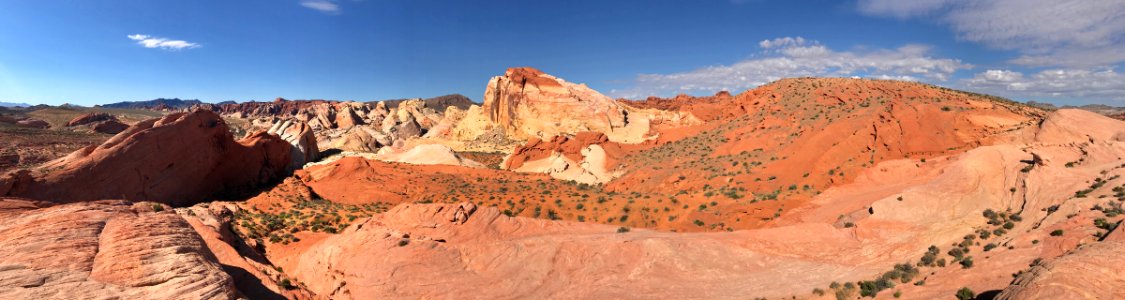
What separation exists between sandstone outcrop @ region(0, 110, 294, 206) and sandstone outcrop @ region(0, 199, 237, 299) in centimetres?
1291

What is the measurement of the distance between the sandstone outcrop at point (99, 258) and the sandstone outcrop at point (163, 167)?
12.9m

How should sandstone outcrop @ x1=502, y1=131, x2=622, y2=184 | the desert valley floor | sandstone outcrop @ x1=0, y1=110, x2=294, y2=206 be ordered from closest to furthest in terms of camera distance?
the desert valley floor, sandstone outcrop @ x1=0, y1=110, x2=294, y2=206, sandstone outcrop @ x1=502, y1=131, x2=622, y2=184

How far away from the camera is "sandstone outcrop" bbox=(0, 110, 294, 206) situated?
17.8 m

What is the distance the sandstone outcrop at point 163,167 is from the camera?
17781 mm

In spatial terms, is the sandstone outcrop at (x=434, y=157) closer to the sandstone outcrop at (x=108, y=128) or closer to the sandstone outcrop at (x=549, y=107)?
the sandstone outcrop at (x=549, y=107)

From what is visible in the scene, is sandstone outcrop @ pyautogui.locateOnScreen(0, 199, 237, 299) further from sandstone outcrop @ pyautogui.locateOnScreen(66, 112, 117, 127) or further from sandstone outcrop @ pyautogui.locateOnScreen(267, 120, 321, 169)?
sandstone outcrop @ pyautogui.locateOnScreen(66, 112, 117, 127)

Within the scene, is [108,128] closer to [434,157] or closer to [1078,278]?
[434,157]

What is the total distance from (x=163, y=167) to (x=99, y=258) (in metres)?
20.6

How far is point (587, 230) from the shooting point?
725 inches

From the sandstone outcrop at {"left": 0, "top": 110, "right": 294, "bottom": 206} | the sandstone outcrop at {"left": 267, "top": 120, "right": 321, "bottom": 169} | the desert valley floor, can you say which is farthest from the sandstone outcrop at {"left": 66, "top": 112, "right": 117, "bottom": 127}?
the sandstone outcrop at {"left": 0, "top": 110, "right": 294, "bottom": 206}

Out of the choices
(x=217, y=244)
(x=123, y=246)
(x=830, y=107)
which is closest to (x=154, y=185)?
(x=217, y=244)

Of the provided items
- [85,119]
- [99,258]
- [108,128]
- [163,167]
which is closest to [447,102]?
[85,119]

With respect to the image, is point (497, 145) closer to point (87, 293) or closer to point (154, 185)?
point (154, 185)

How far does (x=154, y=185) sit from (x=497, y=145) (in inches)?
1623
